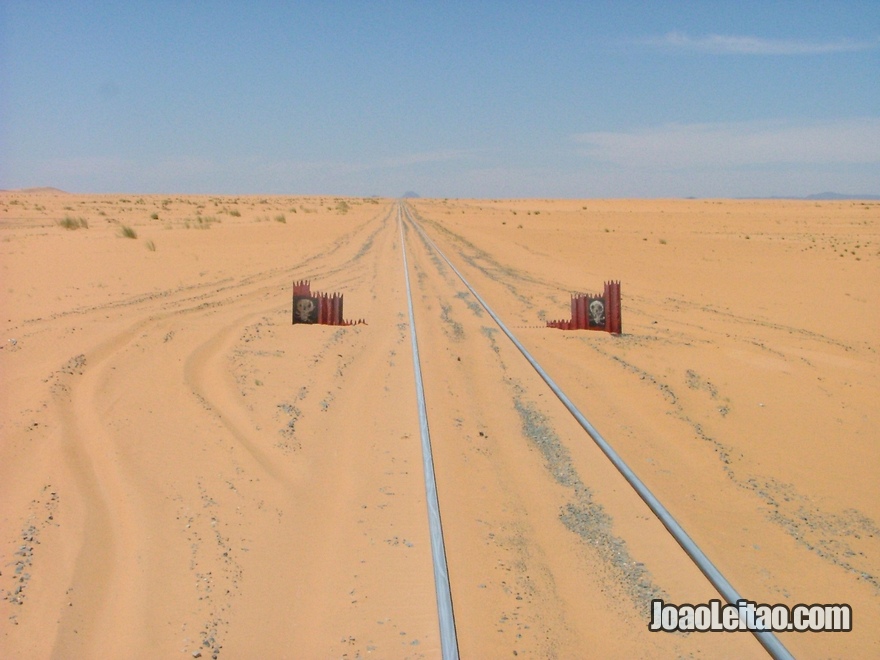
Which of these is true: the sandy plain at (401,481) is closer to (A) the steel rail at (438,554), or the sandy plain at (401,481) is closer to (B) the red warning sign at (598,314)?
(A) the steel rail at (438,554)

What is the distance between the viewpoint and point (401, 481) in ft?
22.2

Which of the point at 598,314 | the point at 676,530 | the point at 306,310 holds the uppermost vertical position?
the point at 306,310

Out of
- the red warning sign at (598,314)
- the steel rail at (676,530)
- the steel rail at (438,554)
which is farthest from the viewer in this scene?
the red warning sign at (598,314)

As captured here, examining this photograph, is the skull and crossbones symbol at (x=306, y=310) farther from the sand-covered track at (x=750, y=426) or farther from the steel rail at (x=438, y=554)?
the steel rail at (x=438, y=554)

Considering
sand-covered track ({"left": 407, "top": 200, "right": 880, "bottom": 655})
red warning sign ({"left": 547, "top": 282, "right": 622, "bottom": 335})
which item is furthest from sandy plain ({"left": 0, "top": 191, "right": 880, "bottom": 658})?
red warning sign ({"left": 547, "top": 282, "right": 622, "bottom": 335})

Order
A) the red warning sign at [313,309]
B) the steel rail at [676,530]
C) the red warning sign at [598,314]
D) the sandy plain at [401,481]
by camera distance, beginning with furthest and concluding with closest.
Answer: the red warning sign at [598,314] < the red warning sign at [313,309] < the sandy plain at [401,481] < the steel rail at [676,530]

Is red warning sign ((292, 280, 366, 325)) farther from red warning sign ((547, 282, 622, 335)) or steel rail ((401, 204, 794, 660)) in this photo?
steel rail ((401, 204, 794, 660))

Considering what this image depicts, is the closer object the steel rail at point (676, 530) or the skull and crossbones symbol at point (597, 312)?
the steel rail at point (676, 530)

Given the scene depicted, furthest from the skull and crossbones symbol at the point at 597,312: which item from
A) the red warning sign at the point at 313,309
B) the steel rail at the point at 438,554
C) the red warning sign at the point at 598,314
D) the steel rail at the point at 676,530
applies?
the steel rail at the point at 438,554

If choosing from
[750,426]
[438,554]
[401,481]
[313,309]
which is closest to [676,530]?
[438,554]

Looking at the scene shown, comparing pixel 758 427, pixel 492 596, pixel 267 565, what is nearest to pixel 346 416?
pixel 267 565

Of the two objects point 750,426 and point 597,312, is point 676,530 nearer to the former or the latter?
point 750,426

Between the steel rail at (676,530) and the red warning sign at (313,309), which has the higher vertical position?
the red warning sign at (313,309)

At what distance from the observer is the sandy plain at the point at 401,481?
474 centimetres
